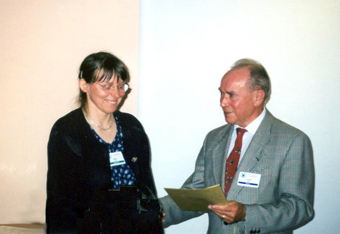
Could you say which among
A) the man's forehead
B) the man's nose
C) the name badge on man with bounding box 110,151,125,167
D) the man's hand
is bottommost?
the man's hand

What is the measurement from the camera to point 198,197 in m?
2.07

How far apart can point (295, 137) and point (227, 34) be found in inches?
51.5

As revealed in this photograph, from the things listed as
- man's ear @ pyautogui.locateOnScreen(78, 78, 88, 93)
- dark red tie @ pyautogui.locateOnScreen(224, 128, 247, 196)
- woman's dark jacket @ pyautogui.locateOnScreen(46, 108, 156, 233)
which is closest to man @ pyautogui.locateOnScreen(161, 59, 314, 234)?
dark red tie @ pyautogui.locateOnScreen(224, 128, 247, 196)

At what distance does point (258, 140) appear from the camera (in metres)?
2.48

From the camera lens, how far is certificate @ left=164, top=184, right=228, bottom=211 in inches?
77.9

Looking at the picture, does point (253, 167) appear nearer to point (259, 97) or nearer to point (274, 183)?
point (274, 183)

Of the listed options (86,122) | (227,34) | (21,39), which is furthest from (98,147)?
(227,34)

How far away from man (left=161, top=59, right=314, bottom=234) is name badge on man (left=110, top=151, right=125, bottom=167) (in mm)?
444

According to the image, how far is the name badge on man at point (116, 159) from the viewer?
2596mm

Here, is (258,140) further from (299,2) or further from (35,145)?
(35,145)

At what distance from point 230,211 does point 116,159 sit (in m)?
0.92

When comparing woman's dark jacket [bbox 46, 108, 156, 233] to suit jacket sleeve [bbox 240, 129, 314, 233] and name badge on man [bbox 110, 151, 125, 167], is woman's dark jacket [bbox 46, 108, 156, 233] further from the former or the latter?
suit jacket sleeve [bbox 240, 129, 314, 233]

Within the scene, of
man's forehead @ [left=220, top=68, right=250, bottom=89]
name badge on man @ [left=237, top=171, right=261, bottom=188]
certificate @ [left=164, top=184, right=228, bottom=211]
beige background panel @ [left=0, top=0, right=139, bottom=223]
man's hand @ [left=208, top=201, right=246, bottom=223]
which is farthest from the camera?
beige background panel @ [left=0, top=0, right=139, bottom=223]

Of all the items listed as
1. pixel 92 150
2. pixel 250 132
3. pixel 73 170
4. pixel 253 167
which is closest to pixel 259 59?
pixel 250 132
